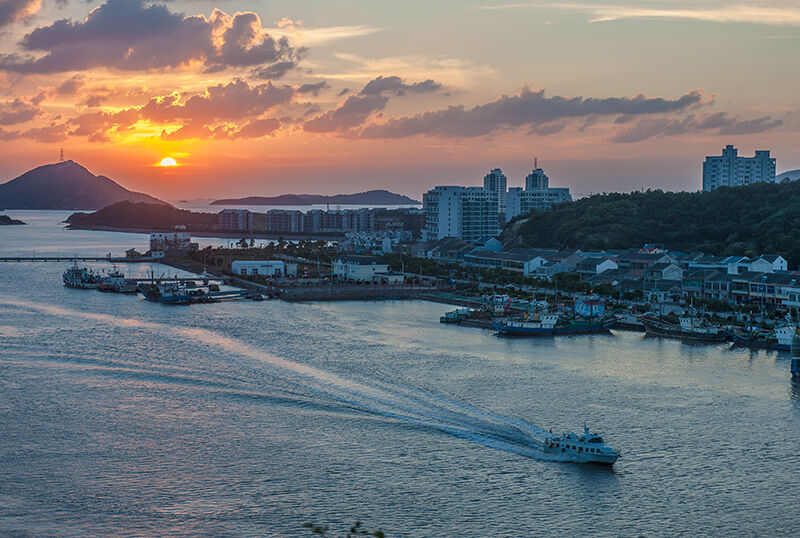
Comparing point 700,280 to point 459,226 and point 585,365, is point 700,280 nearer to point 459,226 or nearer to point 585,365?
point 585,365

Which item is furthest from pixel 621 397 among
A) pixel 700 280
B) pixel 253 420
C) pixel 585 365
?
pixel 700 280

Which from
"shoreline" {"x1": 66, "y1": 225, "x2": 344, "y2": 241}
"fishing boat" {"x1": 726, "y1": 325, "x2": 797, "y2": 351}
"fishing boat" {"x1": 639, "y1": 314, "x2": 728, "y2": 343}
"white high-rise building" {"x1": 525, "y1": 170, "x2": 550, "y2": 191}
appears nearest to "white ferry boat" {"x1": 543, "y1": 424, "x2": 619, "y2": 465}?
"fishing boat" {"x1": 726, "y1": 325, "x2": 797, "y2": 351}

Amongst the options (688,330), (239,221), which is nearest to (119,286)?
(688,330)

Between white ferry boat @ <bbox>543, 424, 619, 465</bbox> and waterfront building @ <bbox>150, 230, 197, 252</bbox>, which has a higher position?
waterfront building @ <bbox>150, 230, 197, 252</bbox>

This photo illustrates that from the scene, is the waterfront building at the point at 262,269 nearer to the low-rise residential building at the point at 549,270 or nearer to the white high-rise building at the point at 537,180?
the low-rise residential building at the point at 549,270

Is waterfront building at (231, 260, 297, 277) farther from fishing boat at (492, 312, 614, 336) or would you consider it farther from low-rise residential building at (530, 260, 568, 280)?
fishing boat at (492, 312, 614, 336)
